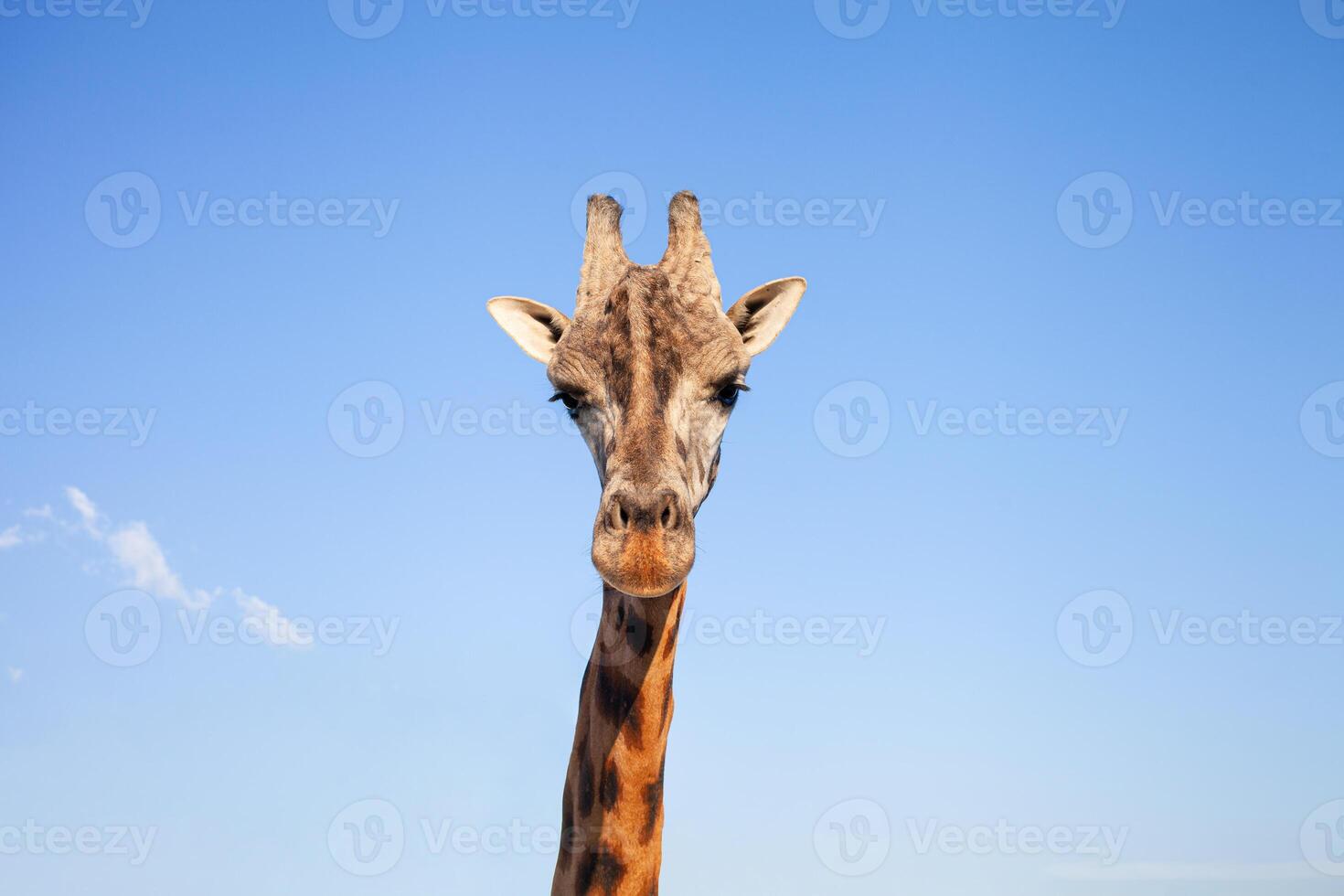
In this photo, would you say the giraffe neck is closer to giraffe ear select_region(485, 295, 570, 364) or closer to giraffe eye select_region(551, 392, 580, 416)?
giraffe eye select_region(551, 392, 580, 416)

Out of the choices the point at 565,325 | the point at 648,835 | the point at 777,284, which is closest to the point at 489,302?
the point at 565,325

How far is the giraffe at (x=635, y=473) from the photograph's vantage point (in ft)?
29.8

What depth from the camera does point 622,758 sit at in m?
9.40

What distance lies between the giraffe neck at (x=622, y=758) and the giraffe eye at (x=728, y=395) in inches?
67.1

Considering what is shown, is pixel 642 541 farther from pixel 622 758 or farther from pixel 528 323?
pixel 528 323

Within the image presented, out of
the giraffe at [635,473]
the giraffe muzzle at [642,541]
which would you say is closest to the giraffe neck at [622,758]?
the giraffe at [635,473]

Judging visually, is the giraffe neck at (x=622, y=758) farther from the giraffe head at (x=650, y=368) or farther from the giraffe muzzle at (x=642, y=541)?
the giraffe muzzle at (x=642, y=541)

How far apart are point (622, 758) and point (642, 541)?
7.32 feet

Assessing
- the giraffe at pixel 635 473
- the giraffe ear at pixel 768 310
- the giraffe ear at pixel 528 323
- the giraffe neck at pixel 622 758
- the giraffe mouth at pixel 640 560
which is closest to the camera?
the giraffe mouth at pixel 640 560

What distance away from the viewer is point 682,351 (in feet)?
31.6

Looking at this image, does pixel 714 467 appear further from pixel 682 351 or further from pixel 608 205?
pixel 608 205

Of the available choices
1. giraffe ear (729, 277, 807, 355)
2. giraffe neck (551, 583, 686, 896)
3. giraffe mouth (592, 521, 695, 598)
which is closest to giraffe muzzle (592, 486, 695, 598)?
giraffe mouth (592, 521, 695, 598)

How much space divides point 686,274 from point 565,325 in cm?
132

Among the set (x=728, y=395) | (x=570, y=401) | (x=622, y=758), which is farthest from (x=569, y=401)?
(x=622, y=758)
